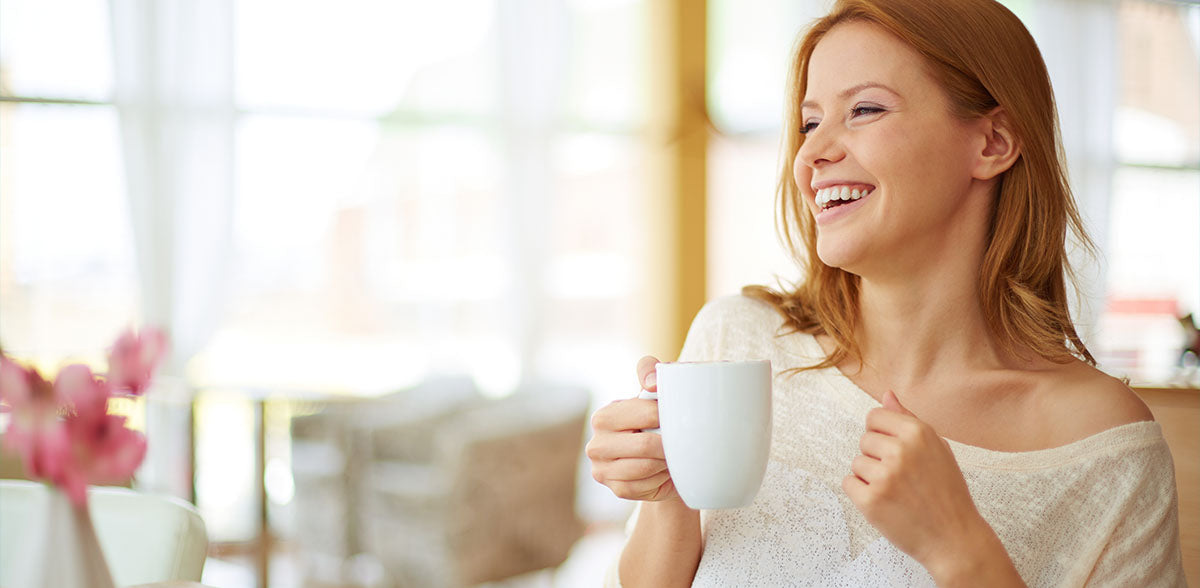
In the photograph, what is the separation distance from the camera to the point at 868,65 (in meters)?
1.25

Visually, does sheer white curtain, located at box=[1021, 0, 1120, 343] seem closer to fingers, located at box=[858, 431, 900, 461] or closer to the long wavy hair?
the long wavy hair

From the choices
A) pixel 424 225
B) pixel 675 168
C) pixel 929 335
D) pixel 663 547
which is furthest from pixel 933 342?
pixel 675 168

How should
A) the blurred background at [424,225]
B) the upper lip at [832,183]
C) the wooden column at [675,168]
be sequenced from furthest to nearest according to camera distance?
the wooden column at [675,168] → the blurred background at [424,225] → the upper lip at [832,183]

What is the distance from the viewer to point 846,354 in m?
1.35

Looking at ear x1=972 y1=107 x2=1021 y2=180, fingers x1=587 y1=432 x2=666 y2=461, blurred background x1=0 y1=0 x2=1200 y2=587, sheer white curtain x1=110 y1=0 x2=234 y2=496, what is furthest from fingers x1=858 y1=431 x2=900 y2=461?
sheer white curtain x1=110 y1=0 x2=234 y2=496

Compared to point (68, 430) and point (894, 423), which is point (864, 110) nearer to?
point (894, 423)

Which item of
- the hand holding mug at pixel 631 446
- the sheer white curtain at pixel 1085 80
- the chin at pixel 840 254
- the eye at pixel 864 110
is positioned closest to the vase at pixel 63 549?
the hand holding mug at pixel 631 446

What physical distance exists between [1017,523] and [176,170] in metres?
3.75

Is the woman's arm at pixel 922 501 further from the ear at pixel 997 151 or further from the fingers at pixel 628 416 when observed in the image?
the ear at pixel 997 151

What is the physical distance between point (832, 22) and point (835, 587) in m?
0.72

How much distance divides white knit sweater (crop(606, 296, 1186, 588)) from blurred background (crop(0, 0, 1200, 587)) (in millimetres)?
1930

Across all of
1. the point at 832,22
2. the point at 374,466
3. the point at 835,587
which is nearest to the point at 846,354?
the point at 835,587

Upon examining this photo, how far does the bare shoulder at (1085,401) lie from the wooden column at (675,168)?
12.4ft

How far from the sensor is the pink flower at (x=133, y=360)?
0.71 metres
